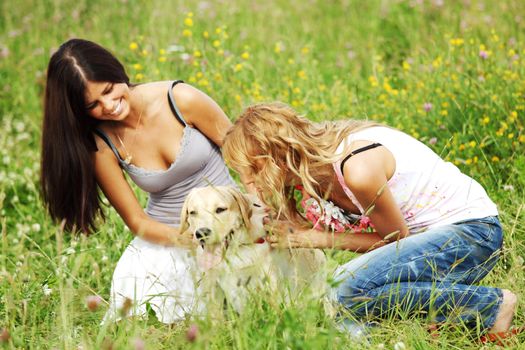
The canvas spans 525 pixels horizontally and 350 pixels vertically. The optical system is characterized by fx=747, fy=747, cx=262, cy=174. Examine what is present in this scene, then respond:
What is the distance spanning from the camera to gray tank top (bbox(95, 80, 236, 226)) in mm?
3426

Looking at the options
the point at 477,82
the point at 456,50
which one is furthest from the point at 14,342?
the point at 456,50

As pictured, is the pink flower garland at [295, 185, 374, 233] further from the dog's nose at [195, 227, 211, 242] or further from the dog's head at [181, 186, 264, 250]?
the dog's nose at [195, 227, 211, 242]

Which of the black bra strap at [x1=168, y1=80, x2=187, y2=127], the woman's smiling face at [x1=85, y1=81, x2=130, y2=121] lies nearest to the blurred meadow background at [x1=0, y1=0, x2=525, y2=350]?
the woman's smiling face at [x1=85, y1=81, x2=130, y2=121]

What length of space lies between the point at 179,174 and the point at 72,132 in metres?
0.51

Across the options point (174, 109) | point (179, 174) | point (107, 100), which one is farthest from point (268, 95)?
point (107, 100)

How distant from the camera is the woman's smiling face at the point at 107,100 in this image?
10.5ft

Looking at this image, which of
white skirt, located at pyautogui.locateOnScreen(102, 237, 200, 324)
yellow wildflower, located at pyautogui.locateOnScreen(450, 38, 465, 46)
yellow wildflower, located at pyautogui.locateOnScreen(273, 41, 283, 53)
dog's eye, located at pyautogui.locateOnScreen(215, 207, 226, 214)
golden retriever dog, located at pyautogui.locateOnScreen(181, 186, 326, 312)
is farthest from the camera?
yellow wildflower, located at pyautogui.locateOnScreen(273, 41, 283, 53)

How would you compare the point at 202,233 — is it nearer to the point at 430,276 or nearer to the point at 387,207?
the point at 387,207

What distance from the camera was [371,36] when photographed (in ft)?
20.4

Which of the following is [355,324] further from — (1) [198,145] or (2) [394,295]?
(1) [198,145]

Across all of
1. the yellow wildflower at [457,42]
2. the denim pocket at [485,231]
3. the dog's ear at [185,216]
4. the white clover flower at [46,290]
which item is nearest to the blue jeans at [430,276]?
the denim pocket at [485,231]

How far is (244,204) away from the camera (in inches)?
117

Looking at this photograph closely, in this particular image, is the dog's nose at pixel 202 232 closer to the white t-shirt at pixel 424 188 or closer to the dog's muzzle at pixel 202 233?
the dog's muzzle at pixel 202 233

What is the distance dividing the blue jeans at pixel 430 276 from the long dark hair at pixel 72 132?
132 centimetres
